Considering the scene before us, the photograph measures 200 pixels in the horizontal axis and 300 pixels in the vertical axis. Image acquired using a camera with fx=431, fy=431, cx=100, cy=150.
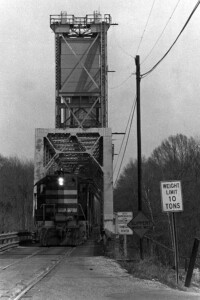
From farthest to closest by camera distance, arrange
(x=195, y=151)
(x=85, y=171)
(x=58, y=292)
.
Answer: (x=195, y=151), (x=85, y=171), (x=58, y=292)

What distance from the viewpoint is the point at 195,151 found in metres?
80.0

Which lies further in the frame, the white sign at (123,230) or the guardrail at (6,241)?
the guardrail at (6,241)

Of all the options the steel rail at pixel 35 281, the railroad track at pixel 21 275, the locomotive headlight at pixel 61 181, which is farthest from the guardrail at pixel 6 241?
the steel rail at pixel 35 281

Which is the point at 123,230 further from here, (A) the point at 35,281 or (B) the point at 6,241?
(B) the point at 6,241

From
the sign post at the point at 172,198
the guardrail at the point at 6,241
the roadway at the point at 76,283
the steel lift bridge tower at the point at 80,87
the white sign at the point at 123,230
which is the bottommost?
the roadway at the point at 76,283

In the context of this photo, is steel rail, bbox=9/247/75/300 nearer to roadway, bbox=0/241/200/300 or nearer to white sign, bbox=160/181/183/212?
roadway, bbox=0/241/200/300

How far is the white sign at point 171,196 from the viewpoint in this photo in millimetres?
12445

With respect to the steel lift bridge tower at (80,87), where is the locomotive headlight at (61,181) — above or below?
below

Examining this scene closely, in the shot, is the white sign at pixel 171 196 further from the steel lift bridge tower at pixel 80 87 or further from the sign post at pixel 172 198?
the steel lift bridge tower at pixel 80 87

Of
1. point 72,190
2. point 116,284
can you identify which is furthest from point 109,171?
point 116,284

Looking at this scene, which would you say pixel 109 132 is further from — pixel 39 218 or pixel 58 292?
pixel 58 292

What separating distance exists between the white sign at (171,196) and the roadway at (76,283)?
2.16 m

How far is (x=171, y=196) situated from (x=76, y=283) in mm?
3650

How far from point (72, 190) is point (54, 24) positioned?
68.3ft
